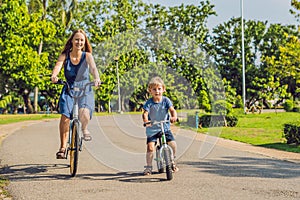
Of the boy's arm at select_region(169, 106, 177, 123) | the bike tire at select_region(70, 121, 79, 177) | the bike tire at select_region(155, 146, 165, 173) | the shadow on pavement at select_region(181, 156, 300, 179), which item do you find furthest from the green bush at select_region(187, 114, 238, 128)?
the bike tire at select_region(70, 121, 79, 177)

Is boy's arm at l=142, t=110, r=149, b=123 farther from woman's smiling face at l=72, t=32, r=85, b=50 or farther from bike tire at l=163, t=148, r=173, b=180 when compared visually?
woman's smiling face at l=72, t=32, r=85, b=50

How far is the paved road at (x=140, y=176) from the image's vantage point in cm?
584

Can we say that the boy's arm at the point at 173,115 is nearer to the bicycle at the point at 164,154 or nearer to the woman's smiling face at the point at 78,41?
the bicycle at the point at 164,154

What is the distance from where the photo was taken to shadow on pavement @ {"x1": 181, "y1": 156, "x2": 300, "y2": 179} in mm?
7462

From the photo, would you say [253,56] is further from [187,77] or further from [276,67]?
[187,77]

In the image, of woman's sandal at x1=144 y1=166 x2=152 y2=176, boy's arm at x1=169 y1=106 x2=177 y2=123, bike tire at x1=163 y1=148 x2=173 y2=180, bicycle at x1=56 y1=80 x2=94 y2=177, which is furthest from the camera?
woman's sandal at x1=144 y1=166 x2=152 y2=176

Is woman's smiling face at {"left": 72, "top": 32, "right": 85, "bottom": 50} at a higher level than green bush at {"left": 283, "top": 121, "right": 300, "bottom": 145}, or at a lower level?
higher

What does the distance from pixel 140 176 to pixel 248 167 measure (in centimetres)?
210

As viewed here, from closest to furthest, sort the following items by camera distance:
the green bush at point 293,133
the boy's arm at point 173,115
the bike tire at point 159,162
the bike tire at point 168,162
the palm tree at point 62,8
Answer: the bike tire at point 168,162
the boy's arm at point 173,115
the bike tire at point 159,162
the green bush at point 293,133
the palm tree at point 62,8

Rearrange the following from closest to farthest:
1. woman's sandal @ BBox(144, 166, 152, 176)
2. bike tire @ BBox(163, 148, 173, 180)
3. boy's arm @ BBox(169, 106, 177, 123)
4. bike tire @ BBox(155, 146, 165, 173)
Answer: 1. bike tire @ BBox(163, 148, 173, 180)
2. boy's arm @ BBox(169, 106, 177, 123)
3. bike tire @ BBox(155, 146, 165, 173)
4. woman's sandal @ BBox(144, 166, 152, 176)

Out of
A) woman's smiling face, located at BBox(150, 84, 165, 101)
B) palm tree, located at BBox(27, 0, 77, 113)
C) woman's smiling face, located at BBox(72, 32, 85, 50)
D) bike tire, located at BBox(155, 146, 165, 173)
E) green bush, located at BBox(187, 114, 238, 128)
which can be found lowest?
bike tire, located at BBox(155, 146, 165, 173)

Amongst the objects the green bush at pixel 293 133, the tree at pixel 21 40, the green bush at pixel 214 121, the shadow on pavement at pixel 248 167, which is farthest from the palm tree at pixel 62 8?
the shadow on pavement at pixel 248 167

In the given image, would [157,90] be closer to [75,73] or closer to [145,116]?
[145,116]

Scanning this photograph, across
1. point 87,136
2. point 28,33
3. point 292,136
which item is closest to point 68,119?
point 87,136
